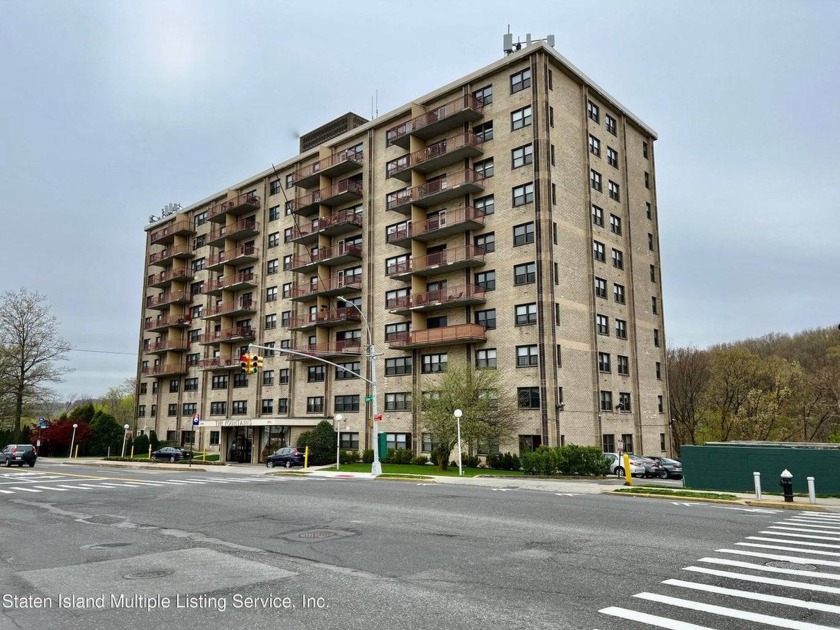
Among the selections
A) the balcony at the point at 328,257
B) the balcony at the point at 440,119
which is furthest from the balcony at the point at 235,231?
the balcony at the point at 440,119

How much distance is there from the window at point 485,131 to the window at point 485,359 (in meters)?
15.5

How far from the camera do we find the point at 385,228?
1967 inches

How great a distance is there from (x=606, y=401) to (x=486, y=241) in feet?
46.4

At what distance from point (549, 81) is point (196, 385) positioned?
161ft

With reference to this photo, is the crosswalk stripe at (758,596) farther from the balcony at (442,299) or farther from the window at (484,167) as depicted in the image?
the window at (484,167)

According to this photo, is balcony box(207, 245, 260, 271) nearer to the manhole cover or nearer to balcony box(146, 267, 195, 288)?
balcony box(146, 267, 195, 288)

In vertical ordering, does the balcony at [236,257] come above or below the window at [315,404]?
above

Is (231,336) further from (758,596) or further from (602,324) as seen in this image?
(758,596)

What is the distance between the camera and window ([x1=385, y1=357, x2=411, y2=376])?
46.9 meters

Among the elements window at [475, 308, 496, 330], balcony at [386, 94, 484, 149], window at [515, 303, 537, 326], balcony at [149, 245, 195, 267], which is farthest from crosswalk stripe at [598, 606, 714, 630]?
balcony at [149, 245, 195, 267]

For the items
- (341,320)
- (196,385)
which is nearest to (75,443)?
(196,385)

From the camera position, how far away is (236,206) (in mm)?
62969

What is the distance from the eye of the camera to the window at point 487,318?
41938 millimetres

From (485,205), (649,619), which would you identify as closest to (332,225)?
(485,205)
